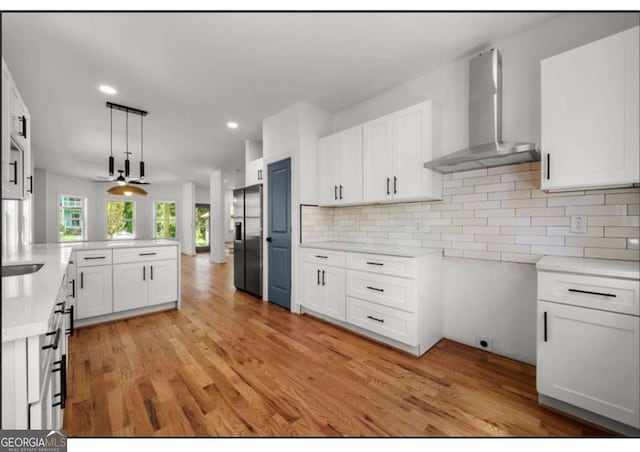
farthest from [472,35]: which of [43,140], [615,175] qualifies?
[43,140]

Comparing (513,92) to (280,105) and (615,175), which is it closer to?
(615,175)

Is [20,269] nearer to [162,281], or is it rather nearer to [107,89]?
[162,281]

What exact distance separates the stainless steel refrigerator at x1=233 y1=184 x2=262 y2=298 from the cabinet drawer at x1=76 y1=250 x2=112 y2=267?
173 centimetres

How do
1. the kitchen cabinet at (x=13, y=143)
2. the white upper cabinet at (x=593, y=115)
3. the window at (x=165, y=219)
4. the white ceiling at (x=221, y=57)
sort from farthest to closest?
1. the window at (x=165, y=219)
2. the white ceiling at (x=221, y=57)
3. the kitchen cabinet at (x=13, y=143)
4. the white upper cabinet at (x=593, y=115)

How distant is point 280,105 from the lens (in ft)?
11.8

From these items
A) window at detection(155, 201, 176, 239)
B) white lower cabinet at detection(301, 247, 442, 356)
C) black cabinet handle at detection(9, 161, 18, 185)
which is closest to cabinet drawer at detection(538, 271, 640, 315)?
white lower cabinet at detection(301, 247, 442, 356)

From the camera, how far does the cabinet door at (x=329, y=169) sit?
3.38 metres

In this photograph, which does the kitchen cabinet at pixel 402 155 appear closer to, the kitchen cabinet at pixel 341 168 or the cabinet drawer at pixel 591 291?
the kitchen cabinet at pixel 341 168

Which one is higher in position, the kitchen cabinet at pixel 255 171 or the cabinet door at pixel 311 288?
the kitchen cabinet at pixel 255 171

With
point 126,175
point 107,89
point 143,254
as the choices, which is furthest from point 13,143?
point 143,254

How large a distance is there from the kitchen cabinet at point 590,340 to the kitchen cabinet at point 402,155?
1165 millimetres

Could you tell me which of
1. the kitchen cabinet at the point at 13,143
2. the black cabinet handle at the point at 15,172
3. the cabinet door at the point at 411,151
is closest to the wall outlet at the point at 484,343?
the cabinet door at the point at 411,151
